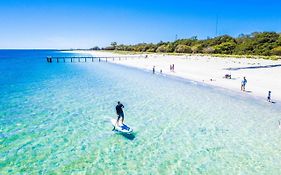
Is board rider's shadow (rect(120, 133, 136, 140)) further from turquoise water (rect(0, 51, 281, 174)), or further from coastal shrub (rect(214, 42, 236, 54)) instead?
coastal shrub (rect(214, 42, 236, 54))

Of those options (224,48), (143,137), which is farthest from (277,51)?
(143,137)

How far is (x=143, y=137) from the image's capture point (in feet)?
43.4

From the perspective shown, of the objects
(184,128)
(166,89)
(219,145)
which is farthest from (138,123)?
(166,89)

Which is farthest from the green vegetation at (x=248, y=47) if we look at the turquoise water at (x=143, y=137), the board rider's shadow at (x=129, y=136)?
the board rider's shadow at (x=129, y=136)

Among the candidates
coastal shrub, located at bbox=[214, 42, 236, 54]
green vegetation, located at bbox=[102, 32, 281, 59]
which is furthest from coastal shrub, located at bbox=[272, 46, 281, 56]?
coastal shrub, located at bbox=[214, 42, 236, 54]

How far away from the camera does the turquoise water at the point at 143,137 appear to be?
1018cm

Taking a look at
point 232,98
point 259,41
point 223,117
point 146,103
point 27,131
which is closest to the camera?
point 27,131

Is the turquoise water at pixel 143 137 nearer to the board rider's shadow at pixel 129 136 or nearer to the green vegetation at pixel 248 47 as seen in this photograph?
the board rider's shadow at pixel 129 136

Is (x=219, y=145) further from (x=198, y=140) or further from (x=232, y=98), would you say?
(x=232, y=98)

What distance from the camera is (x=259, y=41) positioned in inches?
3275

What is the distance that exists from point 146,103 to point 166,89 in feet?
26.2

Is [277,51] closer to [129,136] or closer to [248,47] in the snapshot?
[248,47]

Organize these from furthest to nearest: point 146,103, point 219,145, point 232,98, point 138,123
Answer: point 232,98 < point 146,103 < point 138,123 < point 219,145

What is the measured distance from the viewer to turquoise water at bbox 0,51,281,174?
33.4 feet
